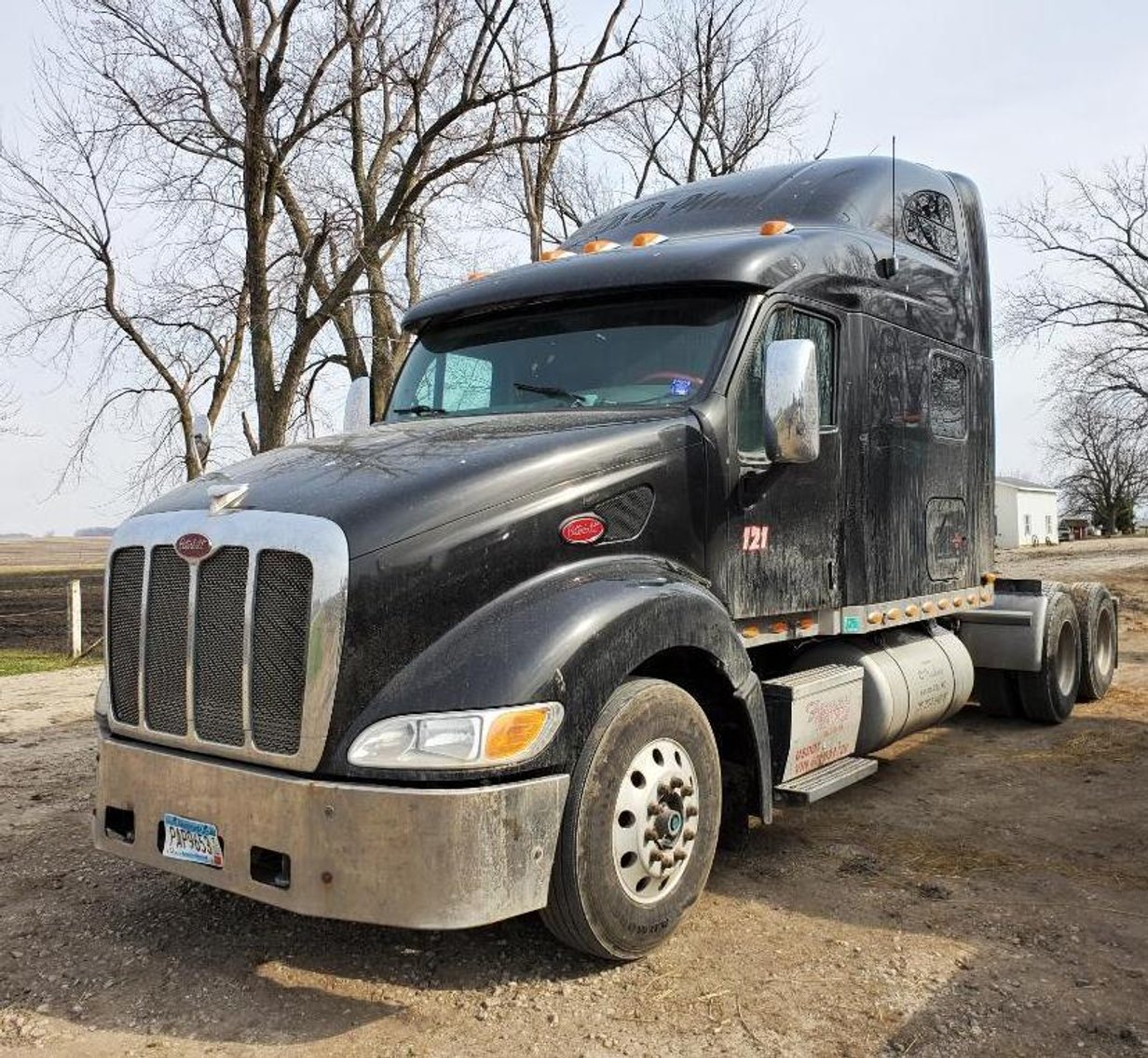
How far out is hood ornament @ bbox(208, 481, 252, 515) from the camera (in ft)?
11.9

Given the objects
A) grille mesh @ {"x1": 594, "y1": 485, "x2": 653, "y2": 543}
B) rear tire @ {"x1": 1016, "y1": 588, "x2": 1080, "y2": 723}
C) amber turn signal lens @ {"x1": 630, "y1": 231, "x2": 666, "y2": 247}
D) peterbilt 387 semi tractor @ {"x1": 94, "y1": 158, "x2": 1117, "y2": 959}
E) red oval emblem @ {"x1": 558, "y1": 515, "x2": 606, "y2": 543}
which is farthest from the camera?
rear tire @ {"x1": 1016, "y1": 588, "x2": 1080, "y2": 723}

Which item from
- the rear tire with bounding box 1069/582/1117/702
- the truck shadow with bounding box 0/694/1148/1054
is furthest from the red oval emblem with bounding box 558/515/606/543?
the rear tire with bounding box 1069/582/1117/702

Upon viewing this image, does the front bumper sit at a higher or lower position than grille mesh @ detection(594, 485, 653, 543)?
lower

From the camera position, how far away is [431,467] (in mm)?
3738

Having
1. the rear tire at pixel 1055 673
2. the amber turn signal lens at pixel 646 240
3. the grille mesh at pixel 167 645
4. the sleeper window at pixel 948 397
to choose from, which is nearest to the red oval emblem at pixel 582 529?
the grille mesh at pixel 167 645

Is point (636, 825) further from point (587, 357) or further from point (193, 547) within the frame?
point (587, 357)

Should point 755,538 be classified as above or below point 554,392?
below

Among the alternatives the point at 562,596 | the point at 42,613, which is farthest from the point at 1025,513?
the point at 562,596

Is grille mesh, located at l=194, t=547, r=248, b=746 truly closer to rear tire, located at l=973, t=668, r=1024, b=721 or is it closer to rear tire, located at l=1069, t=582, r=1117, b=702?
rear tire, located at l=973, t=668, r=1024, b=721

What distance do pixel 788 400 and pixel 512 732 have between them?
6.21 ft

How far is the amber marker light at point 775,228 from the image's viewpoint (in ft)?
16.6

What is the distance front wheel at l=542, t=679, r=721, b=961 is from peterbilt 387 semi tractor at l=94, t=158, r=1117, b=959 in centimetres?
1

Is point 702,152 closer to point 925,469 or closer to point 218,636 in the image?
point 925,469

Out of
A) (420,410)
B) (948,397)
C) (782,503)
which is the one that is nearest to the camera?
(782,503)
